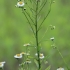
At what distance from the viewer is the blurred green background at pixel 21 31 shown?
475cm

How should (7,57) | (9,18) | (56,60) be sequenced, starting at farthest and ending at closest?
(9,18)
(7,57)
(56,60)

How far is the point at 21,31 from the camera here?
5215 millimetres

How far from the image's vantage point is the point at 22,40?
5.00 meters

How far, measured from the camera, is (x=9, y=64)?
4.64m

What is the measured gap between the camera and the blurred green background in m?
4.75

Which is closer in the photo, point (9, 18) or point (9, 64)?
point (9, 64)

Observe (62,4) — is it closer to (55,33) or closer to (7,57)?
(55,33)

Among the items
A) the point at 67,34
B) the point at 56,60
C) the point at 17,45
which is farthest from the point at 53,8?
the point at 56,60

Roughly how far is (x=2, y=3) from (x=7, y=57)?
1341 mm

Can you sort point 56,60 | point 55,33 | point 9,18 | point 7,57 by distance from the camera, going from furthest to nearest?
point 9,18
point 55,33
point 7,57
point 56,60

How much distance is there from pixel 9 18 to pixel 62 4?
92 centimetres

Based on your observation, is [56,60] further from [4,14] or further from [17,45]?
[4,14]

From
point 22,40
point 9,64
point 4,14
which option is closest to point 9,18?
point 4,14

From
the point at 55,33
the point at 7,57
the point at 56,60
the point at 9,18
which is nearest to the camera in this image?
the point at 56,60
